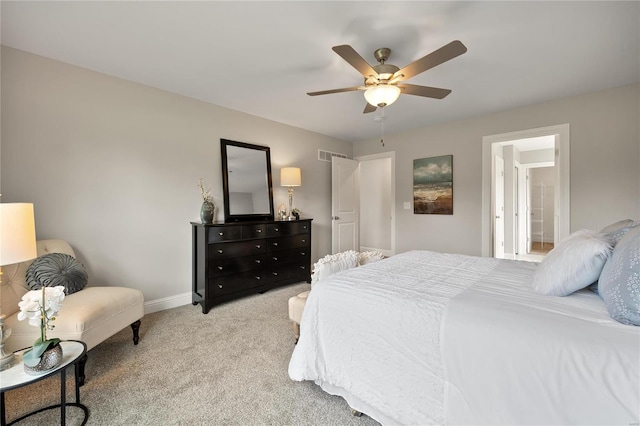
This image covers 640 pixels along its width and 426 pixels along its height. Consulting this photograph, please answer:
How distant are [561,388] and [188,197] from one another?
11.6ft

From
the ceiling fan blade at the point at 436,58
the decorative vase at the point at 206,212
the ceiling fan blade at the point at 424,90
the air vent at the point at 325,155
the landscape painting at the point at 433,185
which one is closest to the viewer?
the ceiling fan blade at the point at 436,58

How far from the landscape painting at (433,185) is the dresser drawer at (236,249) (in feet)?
9.15

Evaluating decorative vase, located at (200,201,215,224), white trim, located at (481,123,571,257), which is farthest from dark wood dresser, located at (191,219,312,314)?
white trim, located at (481,123,571,257)

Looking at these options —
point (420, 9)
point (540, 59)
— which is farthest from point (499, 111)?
point (420, 9)

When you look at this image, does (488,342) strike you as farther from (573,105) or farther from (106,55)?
(573,105)

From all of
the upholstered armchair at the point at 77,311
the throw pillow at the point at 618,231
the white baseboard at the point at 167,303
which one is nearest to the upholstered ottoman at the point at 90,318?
the upholstered armchair at the point at 77,311

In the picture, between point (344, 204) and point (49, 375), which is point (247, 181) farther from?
point (49, 375)

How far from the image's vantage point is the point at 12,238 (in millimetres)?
1369

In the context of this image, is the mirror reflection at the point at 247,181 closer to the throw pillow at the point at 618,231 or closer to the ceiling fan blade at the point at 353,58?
the ceiling fan blade at the point at 353,58

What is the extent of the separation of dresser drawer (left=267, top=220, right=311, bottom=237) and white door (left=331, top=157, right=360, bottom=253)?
0.98m

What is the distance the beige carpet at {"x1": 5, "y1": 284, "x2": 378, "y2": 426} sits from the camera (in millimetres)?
1536

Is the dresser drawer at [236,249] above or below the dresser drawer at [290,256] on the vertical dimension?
above

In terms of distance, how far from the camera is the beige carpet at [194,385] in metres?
1.54

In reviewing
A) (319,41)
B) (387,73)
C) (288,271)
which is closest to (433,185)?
(288,271)
